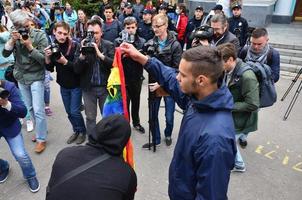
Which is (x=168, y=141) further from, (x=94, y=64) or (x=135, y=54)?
(x=135, y=54)

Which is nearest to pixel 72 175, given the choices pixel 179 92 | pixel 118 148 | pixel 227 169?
pixel 118 148

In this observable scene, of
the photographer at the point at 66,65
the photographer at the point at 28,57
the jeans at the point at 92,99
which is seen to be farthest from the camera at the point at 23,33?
the jeans at the point at 92,99

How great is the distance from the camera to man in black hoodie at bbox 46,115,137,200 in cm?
179

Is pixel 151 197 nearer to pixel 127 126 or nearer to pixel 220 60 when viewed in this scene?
pixel 127 126

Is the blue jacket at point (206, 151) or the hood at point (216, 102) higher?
the hood at point (216, 102)

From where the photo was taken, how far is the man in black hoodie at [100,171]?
1790 mm

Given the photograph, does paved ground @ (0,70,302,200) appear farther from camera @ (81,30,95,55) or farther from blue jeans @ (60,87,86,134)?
camera @ (81,30,95,55)

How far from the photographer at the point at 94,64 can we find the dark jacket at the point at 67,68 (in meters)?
0.15

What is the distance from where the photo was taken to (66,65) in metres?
4.02

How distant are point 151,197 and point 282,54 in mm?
7205

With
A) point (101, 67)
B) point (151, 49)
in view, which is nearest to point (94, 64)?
point (101, 67)

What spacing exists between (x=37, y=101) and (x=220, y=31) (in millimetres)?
2883

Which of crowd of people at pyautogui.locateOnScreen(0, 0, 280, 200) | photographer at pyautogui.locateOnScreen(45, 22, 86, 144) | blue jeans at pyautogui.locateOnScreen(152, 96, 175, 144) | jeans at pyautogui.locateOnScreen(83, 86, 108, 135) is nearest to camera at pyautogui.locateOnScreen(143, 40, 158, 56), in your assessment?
crowd of people at pyautogui.locateOnScreen(0, 0, 280, 200)

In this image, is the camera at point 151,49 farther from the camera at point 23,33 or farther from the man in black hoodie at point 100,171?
the man in black hoodie at point 100,171
